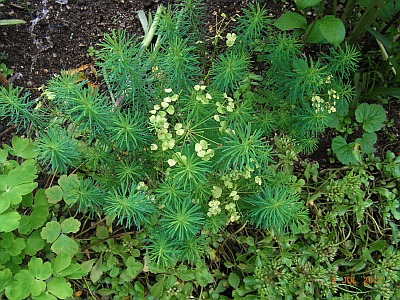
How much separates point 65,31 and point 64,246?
104 centimetres

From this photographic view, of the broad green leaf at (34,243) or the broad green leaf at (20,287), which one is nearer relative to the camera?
the broad green leaf at (20,287)

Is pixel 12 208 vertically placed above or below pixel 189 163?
below

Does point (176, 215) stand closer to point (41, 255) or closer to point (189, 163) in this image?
point (189, 163)

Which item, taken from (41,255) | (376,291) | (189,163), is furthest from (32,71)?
(376,291)

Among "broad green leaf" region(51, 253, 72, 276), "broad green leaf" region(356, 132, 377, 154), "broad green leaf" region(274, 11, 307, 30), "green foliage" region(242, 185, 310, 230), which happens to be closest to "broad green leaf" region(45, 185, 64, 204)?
"broad green leaf" region(51, 253, 72, 276)

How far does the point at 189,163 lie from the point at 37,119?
57cm

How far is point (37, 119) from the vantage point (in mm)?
1461

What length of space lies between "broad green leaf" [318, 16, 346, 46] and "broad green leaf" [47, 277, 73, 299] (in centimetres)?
120

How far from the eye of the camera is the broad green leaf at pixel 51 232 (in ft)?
Result: 5.22

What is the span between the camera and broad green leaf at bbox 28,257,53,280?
147 cm

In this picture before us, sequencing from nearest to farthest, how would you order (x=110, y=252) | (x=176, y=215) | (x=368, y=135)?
(x=176, y=215) → (x=110, y=252) → (x=368, y=135)

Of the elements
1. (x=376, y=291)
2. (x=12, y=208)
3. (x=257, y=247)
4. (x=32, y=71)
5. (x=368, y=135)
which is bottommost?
(x=376, y=291)

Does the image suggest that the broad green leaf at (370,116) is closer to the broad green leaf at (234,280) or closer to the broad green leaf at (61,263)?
the broad green leaf at (234,280)
